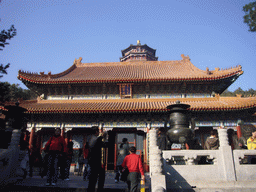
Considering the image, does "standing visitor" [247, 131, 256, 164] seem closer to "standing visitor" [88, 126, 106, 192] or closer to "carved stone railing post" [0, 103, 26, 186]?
"standing visitor" [88, 126, 106, 192]

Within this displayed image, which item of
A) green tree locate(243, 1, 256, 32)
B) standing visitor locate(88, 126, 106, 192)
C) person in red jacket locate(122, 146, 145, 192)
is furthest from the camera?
green tree locate(243, 1, 256, 32)

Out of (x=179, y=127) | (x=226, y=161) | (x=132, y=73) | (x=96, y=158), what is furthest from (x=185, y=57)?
(x=96, y=158)

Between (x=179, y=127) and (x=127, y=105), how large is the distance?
6.74 metres

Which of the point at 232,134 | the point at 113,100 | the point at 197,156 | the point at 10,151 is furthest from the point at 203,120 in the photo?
the point at 10,151

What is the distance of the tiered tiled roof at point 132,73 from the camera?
1388 centimetres

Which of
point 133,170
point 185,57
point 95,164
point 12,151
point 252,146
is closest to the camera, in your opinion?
point 95,164

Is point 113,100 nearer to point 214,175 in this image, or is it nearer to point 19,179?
point 19,179

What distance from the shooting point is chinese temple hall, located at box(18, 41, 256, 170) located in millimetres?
12156

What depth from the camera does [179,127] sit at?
247 inches

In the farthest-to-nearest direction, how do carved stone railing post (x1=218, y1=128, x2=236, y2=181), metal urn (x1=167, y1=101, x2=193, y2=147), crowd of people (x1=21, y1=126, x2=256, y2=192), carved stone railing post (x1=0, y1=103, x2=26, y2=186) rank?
metal urn (x1=167, y1=101, x2=193, y2=147), carved stone railing post (x1=0, y1=103, x2=26, y2=186), carved stone railing post (x1=218, y1=128, x2=236, y2=181), crowd of people (x1=21, y1=126, x2=256, y2=192)

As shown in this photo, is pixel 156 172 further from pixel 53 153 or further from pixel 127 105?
pixel 127 105

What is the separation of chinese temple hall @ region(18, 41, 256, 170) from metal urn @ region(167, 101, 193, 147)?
5.04 m

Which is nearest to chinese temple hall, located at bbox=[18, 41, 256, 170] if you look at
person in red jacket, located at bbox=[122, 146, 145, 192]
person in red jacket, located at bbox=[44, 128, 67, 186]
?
person in red jacket, located at bbox=[44, 128, 67, 186]

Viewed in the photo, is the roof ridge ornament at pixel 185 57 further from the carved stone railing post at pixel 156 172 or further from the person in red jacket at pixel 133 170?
the person in red jacket at pixel 133 170
